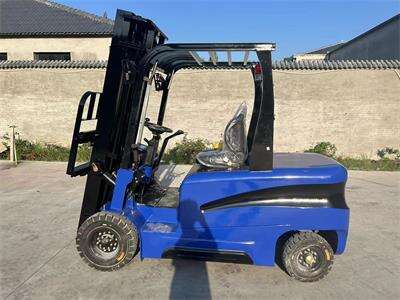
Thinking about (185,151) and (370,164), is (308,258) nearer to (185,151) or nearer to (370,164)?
(185,151)

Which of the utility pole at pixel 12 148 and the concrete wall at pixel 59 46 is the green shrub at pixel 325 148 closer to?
the utility pole at pixel 12 148

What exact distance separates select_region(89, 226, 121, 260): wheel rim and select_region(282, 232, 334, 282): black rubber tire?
60.6 inches

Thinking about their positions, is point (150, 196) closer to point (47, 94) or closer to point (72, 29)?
point (47, 94)

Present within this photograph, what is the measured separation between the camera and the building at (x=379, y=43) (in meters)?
15.7

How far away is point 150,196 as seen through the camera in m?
4.50

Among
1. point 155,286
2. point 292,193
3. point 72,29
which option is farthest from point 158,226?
point 72,29

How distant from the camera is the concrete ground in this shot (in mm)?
3596

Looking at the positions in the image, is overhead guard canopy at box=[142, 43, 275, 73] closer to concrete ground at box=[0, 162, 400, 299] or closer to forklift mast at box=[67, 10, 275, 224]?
forklift mast at box=[67, 10, 275, 224]

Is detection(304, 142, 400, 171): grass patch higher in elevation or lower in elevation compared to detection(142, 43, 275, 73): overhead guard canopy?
lower

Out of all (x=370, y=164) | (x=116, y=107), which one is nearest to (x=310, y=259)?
(x=116, y=107)

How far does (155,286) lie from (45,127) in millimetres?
8678

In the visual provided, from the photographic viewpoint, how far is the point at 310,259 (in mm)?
3742

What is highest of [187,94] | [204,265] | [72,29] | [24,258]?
[72,29]

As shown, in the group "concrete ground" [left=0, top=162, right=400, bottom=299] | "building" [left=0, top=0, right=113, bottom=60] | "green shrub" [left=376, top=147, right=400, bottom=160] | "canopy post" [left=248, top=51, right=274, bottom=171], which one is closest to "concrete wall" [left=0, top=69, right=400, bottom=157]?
"green shrub" [left=376, top=147, right=400, bottom=160]
